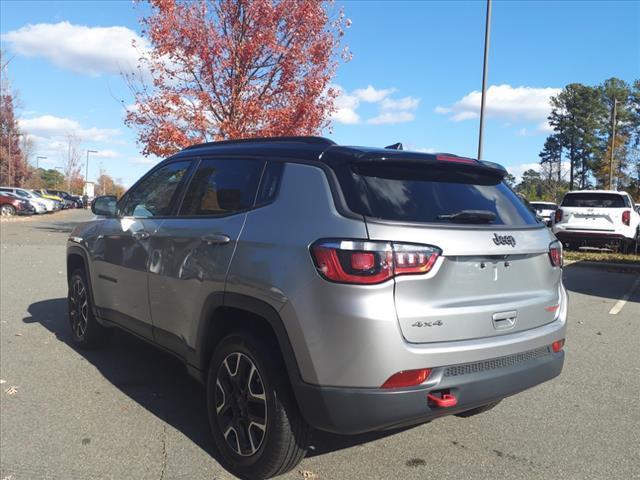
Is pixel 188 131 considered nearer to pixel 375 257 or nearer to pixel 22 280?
pixel 22 280

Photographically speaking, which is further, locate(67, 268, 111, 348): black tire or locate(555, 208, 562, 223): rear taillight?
locate(555, 208, 562, 223): rear taillight

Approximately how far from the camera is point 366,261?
2.61m

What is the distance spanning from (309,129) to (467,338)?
14.1 meters

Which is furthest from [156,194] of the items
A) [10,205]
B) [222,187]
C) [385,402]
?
[10,205]

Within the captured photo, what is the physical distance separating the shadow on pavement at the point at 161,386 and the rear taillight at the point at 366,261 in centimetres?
139

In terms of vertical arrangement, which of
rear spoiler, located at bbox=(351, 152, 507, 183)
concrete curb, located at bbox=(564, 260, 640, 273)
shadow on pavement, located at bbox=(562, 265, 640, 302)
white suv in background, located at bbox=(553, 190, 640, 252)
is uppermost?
rear spoiler, located at bbox=(351, 152, 507, 183)

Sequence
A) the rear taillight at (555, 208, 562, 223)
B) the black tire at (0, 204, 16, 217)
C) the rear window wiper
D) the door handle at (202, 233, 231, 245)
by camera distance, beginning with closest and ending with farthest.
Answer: the rear window wiper < the door handle at (202, 233, 231, 245) < the rear taillight at (555, 208, 562, 223) < the black tire at (0, 204, 16, 217)

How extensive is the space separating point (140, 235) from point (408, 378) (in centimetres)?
248

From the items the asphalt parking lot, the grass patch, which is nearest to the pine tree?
the grass patch

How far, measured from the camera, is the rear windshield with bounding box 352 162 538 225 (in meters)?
2.83

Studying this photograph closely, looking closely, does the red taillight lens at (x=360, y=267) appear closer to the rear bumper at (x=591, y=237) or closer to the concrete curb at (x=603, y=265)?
the concrete curb at (x=603, y=265)

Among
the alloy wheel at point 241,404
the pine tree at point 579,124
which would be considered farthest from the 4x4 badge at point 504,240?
the pine tree at point 579,124

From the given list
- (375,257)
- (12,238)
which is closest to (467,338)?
(375,257)

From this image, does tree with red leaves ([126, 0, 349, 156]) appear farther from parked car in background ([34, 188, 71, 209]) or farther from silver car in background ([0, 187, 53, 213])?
parked car in background ([34, 188, 71, 209])
